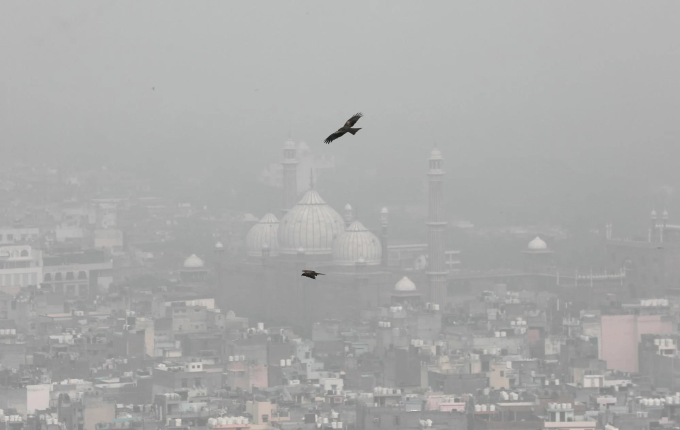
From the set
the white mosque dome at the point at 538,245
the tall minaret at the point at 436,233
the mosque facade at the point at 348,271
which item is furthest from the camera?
the white mosque dome at the point at 538,245

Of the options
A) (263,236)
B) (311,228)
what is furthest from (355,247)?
(263,236)

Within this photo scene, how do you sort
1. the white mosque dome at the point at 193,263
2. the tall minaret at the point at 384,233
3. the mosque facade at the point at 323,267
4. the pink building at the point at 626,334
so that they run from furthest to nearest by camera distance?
the white mosque dome at the point at 193,263, the tall minaret at the point at 384,233, the mosque facade at the point at 323,267, the pink building at the point at 626,334

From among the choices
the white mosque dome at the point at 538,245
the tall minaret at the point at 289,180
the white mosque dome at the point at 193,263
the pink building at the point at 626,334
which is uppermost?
the tall minaret at the point at 289,180

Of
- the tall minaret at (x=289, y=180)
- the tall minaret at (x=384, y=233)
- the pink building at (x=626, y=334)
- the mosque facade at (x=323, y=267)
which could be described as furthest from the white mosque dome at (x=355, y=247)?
the pink building at (x=626, y=334)

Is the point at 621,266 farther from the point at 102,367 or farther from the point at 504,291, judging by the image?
the point at 102,367

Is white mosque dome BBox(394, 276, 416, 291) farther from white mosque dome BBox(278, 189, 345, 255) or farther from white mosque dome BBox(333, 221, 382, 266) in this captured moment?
white mosque dome BBox(278, 189, 345, 255)

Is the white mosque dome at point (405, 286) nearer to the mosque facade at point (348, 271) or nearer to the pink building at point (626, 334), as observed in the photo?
the mosque facade at point (348, 271)
